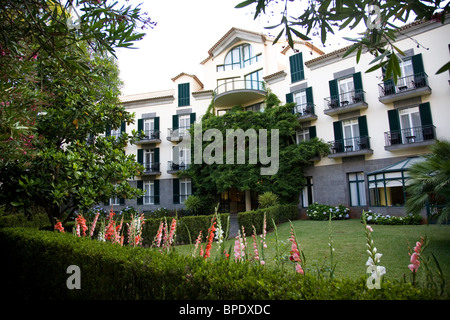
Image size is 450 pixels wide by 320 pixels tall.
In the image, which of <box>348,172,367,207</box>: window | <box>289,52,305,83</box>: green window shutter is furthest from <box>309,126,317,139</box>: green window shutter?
<box>289,52,305,83</box>: green window shutter

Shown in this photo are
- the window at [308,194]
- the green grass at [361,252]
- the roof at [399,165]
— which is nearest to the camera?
the green grass at [361,252]

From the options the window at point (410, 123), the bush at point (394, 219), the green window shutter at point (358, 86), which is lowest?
the bush at point (394, 219)

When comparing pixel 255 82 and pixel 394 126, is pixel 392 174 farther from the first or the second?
pixel 255 82

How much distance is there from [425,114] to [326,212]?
301 inches

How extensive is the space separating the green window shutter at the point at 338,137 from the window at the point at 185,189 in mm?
12616

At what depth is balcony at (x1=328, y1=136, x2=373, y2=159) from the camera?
53.0 ft

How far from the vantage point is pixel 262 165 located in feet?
62.2

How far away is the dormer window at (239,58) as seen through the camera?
2273 cm

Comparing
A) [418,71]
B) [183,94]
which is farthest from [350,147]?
[183,94]

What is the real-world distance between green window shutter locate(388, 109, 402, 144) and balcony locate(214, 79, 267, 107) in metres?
8.96

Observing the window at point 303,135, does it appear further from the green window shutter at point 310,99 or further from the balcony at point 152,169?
the balcony at point 152,169

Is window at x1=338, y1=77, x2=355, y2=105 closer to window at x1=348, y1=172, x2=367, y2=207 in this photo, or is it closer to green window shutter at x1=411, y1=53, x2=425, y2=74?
green window shutter at x1=411, y1=53, x2=425, y2=74

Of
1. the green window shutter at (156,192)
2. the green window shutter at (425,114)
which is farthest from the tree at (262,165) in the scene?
the green window shutter at (425,114)

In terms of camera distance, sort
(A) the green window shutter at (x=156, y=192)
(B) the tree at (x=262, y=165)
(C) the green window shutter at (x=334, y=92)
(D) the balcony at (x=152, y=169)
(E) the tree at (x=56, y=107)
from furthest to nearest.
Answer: (A) the green window shutter at (x=156, y=192)
(D) the balcony at (x=152, y=169)
(B) the tree at (x=262, y=165)
(C) the green window shutter at (x=334, y=92)
(E) the tree at (x=56, y=107)
